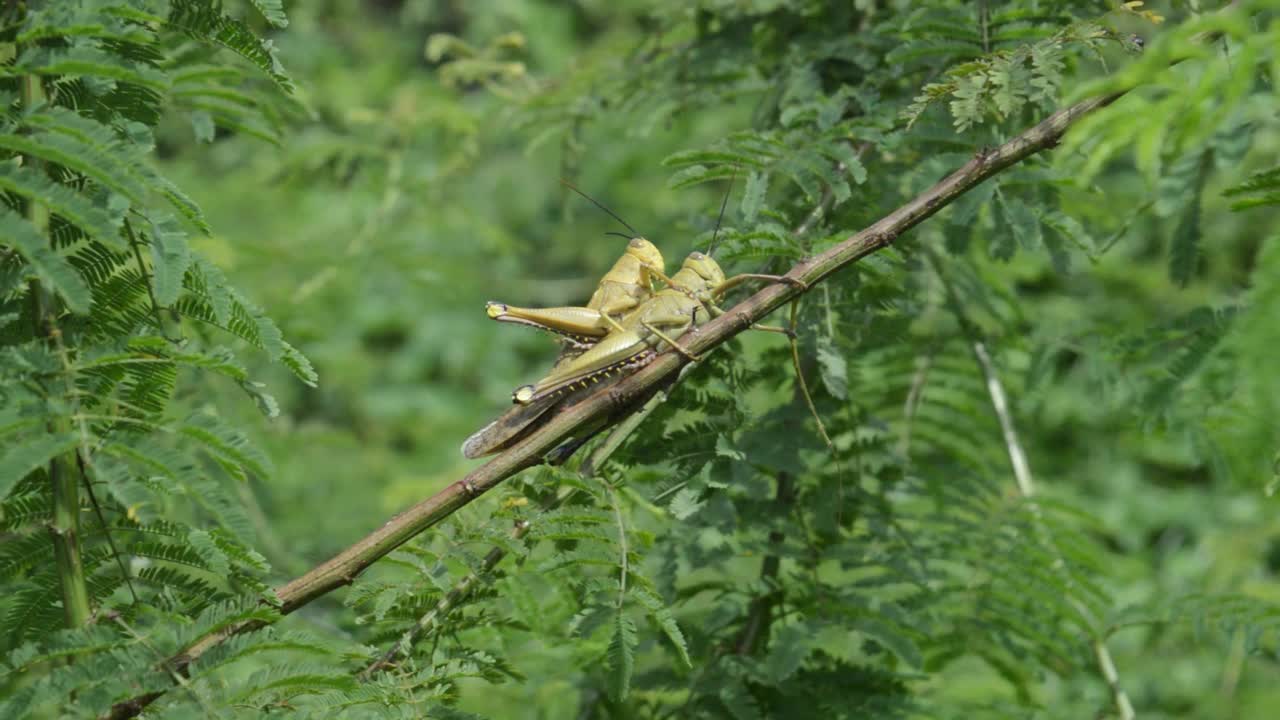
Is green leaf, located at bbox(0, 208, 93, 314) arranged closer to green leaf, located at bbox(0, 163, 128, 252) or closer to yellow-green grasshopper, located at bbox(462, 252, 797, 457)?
green leaf, located at bbox(0, 163, 128, 252)

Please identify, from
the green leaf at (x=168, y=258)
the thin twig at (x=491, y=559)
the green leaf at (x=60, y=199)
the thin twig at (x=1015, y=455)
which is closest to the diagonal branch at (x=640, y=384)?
the thin twig at (x=491, y=559)

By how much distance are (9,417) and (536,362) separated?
7.00 metres

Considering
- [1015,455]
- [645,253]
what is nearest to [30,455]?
[645,253]

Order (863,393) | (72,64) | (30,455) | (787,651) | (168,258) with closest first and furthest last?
(30,455), (72,64), (168,258), (787,651), (863,393)

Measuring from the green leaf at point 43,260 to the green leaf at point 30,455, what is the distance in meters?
0.19

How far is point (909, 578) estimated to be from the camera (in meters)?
2.64

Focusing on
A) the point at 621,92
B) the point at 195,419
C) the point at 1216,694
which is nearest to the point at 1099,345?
the point at 621,92

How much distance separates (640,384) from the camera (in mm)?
2174

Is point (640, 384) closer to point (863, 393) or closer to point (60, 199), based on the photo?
point (60, 199)

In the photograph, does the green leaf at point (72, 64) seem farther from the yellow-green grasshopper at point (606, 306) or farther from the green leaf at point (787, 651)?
the green leaf at point (787, 651)

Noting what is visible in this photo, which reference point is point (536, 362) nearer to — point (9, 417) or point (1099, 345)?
point (1099, 345)

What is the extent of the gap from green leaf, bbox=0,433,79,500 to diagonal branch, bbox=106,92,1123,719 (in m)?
0.39

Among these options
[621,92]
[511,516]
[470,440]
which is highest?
[621,92]

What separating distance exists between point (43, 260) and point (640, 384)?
3.52 ft
